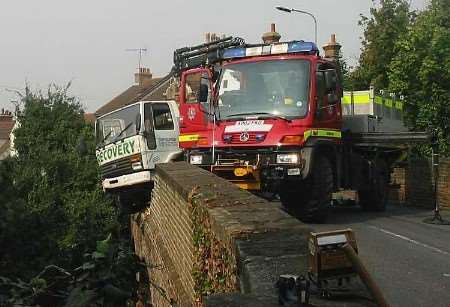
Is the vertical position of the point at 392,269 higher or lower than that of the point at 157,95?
lower

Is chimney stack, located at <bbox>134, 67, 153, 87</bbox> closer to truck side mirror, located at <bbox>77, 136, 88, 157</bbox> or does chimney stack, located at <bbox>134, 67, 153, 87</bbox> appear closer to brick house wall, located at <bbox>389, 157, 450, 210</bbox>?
truck side mirror, located at <bbox>77, 136, 88, 157</bbox>

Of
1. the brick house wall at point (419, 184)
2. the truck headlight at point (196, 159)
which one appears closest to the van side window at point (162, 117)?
the truck headlight at point (196, 159)

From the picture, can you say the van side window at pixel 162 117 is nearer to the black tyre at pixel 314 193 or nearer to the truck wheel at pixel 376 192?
the black tyre at pixel 314 193

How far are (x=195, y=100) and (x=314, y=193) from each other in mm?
2971

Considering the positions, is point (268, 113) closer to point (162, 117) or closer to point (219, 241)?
point (162, 117)

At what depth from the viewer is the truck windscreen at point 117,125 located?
514 inches

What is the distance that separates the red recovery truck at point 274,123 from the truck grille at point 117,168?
2204 mm

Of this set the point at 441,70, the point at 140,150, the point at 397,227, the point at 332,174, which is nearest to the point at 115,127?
the point at 140,150

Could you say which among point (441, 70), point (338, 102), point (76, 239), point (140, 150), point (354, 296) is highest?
point (441, 70)

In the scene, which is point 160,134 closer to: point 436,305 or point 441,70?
point 436,305

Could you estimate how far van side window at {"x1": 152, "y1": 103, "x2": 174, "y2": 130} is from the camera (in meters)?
13.0

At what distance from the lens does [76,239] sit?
20500 millimetres

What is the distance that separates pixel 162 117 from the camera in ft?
43.0

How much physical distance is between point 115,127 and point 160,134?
1356 mm
